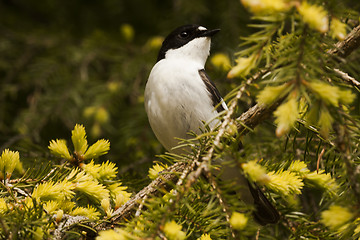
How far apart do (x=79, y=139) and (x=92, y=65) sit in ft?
8.97

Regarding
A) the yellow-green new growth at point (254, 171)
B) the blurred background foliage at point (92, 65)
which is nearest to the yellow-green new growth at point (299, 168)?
the yellow-green new growth at point (254, 171)

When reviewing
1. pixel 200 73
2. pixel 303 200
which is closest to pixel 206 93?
pixel 200 73

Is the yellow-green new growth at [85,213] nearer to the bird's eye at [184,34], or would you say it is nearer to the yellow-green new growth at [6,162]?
the yellow-green new growth at [6,162]

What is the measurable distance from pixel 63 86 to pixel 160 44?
1038 millimetres

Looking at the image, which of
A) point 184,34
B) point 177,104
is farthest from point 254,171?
point 184,34

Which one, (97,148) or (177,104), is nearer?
(97,148)

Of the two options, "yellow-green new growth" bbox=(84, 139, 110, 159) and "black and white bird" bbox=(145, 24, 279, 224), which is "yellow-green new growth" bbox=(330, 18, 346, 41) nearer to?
"yellow-green new growth" bbox=(84, 139, 110, 159)

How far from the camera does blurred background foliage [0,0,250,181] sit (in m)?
3.43

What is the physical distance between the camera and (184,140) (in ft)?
4.48

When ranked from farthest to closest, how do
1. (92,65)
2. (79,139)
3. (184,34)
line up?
(92,65) < (184,34) < (79,139)

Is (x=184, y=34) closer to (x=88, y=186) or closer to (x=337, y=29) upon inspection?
(x=88, y=186)

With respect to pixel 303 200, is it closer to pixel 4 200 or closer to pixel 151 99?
pixel 151 99

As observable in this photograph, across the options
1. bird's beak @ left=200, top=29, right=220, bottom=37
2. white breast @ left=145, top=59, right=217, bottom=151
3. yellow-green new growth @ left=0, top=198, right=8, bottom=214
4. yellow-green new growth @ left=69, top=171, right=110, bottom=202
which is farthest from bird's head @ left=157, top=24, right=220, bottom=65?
yellow-green new growth @ left=0, top=198, right=8, bottom=214

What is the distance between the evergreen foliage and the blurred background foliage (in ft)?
0.05
